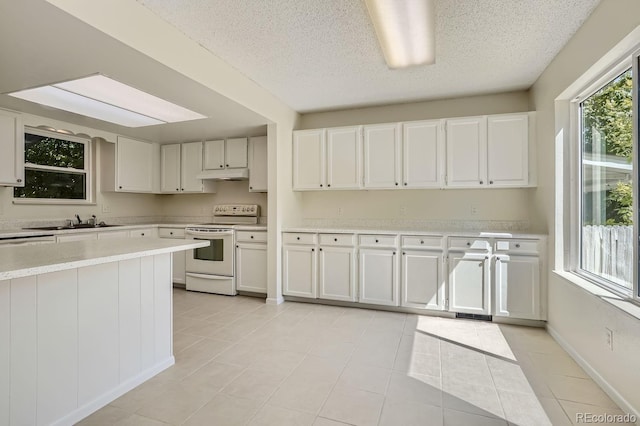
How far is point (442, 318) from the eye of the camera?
3436mm

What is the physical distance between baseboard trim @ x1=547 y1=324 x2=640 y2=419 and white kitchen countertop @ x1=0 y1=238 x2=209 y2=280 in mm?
2669

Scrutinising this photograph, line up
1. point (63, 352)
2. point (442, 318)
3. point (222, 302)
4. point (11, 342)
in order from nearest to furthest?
point (11, 342) < point (63, 352) < point (442, 318) < point (222, 302)

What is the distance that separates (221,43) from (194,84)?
1.28 ft

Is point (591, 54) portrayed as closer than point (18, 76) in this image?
Yes

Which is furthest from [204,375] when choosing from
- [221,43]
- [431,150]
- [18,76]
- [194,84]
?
[431,150]

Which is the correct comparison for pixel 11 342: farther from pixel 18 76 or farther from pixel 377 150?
pixel 377 150

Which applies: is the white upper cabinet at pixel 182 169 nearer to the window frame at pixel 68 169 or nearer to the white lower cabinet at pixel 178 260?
the white lower cabinet at pixel 178 260

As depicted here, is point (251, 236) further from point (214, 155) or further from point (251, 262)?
point (214, 155)

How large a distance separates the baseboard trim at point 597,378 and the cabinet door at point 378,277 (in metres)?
1.46

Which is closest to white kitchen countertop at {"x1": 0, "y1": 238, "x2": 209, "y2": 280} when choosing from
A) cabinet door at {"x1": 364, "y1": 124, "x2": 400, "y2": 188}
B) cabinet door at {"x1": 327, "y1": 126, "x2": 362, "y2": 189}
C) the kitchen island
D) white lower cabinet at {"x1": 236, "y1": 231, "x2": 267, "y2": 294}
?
the kitchen island

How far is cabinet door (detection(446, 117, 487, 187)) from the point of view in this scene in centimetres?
350

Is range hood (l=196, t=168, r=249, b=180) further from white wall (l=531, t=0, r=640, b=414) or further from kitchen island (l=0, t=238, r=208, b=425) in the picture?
white wall (l=531, t=0, r=640, b=414)

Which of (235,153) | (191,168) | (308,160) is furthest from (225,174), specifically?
(308,160)

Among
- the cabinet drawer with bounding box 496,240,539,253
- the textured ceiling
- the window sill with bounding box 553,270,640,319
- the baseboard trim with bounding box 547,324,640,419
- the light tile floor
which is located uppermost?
the textured ceiling
